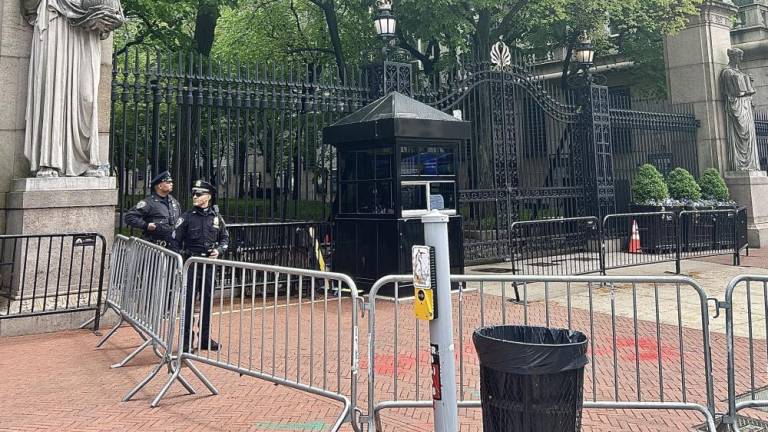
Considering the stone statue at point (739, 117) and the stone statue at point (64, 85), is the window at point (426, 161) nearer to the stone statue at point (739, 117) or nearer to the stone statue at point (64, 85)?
the stone statue at point (64, 85)

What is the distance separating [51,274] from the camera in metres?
7.17

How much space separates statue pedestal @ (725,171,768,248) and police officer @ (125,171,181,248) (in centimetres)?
1701

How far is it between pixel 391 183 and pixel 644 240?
8302 millimetres

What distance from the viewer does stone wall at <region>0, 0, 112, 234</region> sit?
745 centimetres

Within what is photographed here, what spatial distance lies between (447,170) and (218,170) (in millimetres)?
3702

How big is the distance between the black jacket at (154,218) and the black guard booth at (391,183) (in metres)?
3.14

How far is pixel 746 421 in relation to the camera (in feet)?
13.4

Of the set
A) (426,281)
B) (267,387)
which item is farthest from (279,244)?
(426,281)

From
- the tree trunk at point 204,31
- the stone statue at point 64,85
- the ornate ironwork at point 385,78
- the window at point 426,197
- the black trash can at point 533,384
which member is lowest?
the black trash can at point 533,384

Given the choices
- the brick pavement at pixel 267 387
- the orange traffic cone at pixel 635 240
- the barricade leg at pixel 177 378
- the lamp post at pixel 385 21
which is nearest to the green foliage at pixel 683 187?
the orange traffic cone at pixel 635 240

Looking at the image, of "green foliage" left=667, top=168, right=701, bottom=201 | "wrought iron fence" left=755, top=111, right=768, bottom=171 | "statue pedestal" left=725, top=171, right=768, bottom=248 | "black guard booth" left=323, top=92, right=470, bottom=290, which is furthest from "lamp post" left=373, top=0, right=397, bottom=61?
"wrought iron fence" left=755, top=111, right=768, bottom=171

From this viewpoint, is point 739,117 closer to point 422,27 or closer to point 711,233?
point 711,233

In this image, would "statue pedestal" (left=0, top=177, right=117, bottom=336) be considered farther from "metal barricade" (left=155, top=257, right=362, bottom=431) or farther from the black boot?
the black boot

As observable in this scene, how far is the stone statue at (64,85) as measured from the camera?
7.34 m
